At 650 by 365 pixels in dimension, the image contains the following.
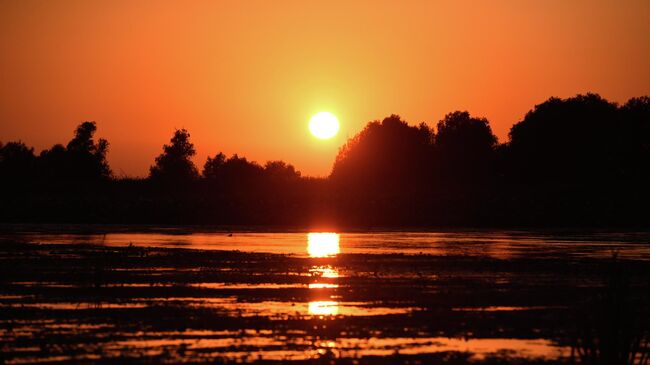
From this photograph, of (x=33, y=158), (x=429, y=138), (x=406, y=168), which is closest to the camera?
(x=406, y=168)

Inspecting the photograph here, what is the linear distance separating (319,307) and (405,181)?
12086 centimetres

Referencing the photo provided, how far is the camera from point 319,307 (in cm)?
2259

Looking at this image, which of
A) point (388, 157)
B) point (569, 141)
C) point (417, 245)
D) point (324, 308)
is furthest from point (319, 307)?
point (388, 157)

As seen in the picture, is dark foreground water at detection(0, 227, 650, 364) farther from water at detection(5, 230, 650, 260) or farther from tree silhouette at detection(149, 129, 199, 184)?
tree silhouette at detection(149, 129, 199, 184)

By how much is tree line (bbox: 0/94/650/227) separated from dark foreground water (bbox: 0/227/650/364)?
50.5 meters

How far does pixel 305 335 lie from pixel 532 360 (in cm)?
419

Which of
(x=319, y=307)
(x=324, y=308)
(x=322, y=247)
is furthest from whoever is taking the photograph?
(x=322, y=247)

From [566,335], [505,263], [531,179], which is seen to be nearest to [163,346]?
[566,335]

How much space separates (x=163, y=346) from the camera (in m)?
16.9

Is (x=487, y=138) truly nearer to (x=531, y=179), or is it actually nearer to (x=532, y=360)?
(x=531, y=179)

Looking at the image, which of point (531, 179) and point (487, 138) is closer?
point (531, 179)

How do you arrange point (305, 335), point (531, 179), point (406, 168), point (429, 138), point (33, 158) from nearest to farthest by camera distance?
point (305, 335)
point (531, 179)
point (406, 168)
point (429, 138)
point (33, 158)

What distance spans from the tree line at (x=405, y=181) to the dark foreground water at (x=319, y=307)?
50.5 m

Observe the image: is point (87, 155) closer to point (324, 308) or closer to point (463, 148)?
point (463, 148)
